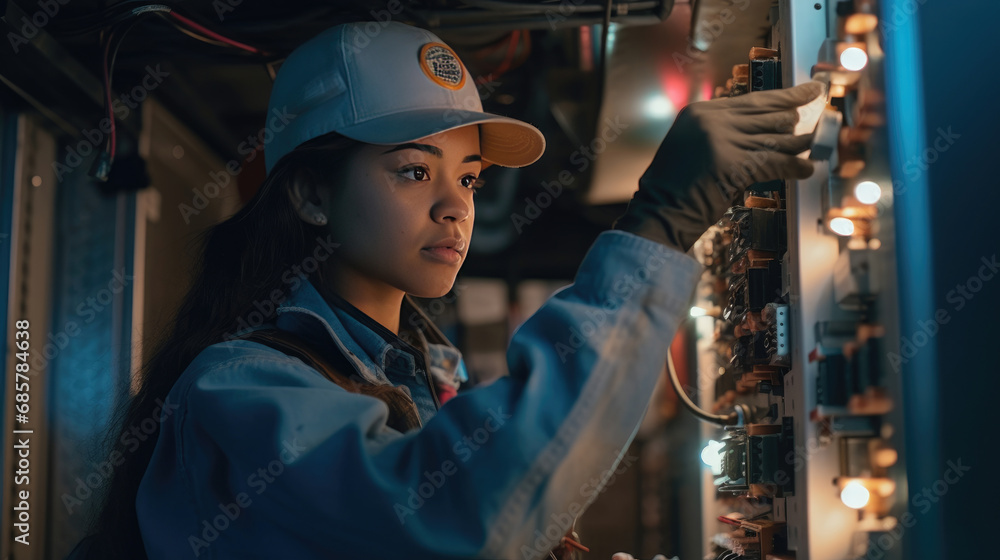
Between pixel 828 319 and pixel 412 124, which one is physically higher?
pixel 412 124

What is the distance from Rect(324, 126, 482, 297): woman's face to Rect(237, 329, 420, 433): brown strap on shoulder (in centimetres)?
17

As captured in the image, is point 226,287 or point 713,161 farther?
point 226,287

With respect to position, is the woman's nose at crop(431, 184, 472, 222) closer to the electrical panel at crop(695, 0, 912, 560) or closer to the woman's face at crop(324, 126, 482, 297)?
the woman's face at crop(324, 126, 482, 297)

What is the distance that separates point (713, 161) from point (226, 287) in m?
0.80

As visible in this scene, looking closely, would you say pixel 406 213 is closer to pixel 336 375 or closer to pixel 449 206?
pixel 449 206

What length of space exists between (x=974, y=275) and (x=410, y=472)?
659mm

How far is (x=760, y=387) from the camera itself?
1307mm

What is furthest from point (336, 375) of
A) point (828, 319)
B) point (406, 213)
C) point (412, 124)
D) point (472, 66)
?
point (472, 66)

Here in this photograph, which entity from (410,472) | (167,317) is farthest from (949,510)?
(167,317)

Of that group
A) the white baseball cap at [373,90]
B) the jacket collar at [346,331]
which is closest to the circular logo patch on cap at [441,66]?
the white baseball cap at [373,90]

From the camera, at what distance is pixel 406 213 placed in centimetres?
128

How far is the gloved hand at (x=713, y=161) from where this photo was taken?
1048mm

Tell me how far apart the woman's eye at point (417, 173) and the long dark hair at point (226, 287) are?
0.31 ft

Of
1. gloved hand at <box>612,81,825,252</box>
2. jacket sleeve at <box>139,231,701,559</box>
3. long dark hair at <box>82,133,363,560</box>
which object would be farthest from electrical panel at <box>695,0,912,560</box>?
long dark hair at <box>82,133,363,560</box>
